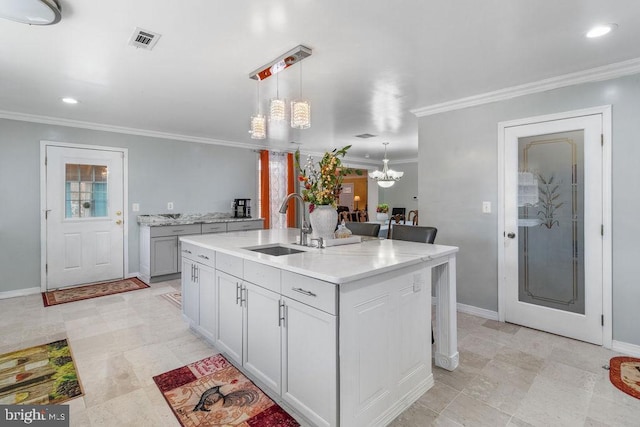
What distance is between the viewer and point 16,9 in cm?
179

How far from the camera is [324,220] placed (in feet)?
8.28

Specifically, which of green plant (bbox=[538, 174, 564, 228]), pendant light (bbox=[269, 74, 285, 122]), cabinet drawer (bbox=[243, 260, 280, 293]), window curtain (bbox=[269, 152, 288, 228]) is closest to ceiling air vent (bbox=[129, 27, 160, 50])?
pendant light (bbox=[269, 74, 285, 122])

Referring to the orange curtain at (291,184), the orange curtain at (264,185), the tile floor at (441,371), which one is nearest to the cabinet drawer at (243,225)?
the orange curtain at (264,185)

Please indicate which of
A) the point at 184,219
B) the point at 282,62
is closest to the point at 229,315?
the point at 282,62

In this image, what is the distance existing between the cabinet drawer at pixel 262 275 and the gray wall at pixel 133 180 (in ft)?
12.6

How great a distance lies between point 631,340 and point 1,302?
21.7 ft

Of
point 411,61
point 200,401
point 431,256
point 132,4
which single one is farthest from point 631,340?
point 132,4

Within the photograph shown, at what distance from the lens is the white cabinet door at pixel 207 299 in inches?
105

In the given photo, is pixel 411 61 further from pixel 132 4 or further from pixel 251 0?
pixel 132 4

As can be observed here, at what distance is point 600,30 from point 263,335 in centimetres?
299

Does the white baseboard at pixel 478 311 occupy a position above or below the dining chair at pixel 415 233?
below

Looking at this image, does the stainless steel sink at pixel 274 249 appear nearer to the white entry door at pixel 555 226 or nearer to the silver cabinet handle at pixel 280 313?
the silver cabinet handle at pixel 280 313

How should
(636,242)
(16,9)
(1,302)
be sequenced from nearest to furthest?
(16,9)
(636,242)
(1,302)

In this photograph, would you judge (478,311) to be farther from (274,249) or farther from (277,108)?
(277,108)
